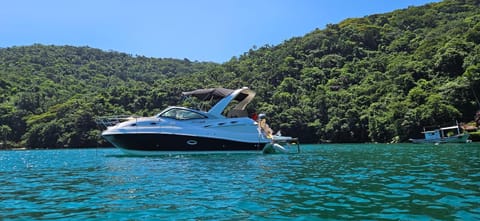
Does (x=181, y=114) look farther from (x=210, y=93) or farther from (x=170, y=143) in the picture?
(x=210, y=93)

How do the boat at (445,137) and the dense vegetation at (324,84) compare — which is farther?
the dense vegetation at (324,84)

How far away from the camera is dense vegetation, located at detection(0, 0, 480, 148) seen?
2803 inches

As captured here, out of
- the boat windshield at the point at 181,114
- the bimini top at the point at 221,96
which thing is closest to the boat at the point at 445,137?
the bimini top at the point at 221,96

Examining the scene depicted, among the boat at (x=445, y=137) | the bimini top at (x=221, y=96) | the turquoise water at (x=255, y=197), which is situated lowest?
the turquoise water at (x=255, y=197)

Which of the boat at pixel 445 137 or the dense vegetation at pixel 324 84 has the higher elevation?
the dense vegetation at pixel 324 84

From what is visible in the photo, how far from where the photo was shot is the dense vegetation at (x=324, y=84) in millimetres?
71188

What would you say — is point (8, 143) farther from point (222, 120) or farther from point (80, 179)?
point (80, 179)

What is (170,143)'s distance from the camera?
105 ft

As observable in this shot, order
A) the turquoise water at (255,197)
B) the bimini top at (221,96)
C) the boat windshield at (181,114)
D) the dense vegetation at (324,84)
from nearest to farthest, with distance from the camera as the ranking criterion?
the turquoise water at (255,197) < the boat windshield at (181,114) < the bimini top at (221,96) < the dense vegetation at (324,84)

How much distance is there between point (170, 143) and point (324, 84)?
7807 cm

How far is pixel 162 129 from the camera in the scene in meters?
32.0

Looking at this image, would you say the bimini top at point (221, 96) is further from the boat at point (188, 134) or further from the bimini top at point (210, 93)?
the boat at point (188, 134)

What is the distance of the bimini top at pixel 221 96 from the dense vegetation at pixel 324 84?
37.4 metres

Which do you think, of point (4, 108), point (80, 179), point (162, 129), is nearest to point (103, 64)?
point (4, 108)
